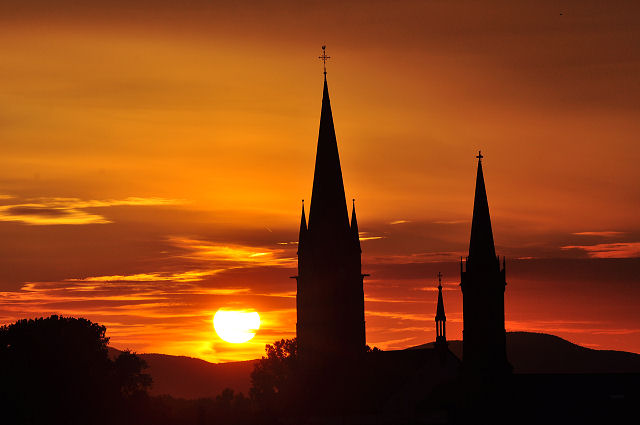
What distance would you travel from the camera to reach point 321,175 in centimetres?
12325

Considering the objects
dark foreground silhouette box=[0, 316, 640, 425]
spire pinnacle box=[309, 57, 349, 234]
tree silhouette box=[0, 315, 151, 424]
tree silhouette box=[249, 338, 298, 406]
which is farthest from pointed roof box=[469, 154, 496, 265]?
tree silhouette box=[249, 338, 298, 406]

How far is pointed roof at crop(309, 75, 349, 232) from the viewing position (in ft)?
404

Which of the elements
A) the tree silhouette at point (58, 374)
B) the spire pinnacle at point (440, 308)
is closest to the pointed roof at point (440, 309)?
the spire pinnacle at point (440, 308)

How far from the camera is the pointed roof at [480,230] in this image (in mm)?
101188

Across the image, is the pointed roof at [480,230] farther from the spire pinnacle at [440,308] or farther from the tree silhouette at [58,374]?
the tree silhouette at [58,374]

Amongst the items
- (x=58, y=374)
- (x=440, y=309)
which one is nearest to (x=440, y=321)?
(x=440, y=309)

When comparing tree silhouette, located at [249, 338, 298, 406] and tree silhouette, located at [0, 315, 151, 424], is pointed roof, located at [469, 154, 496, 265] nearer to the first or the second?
tree silhouette, located at [0, 315, 151, 424]

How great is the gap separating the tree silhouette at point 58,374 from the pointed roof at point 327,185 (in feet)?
73.8

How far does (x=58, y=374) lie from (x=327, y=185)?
1161 inches

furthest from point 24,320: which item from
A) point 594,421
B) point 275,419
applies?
point 594,421

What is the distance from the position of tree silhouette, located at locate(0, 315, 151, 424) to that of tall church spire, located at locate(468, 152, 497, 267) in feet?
116

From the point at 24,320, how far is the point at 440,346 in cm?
3722

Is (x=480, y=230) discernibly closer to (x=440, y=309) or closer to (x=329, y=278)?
(x=440, y=309)

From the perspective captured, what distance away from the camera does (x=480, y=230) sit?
10156cm
